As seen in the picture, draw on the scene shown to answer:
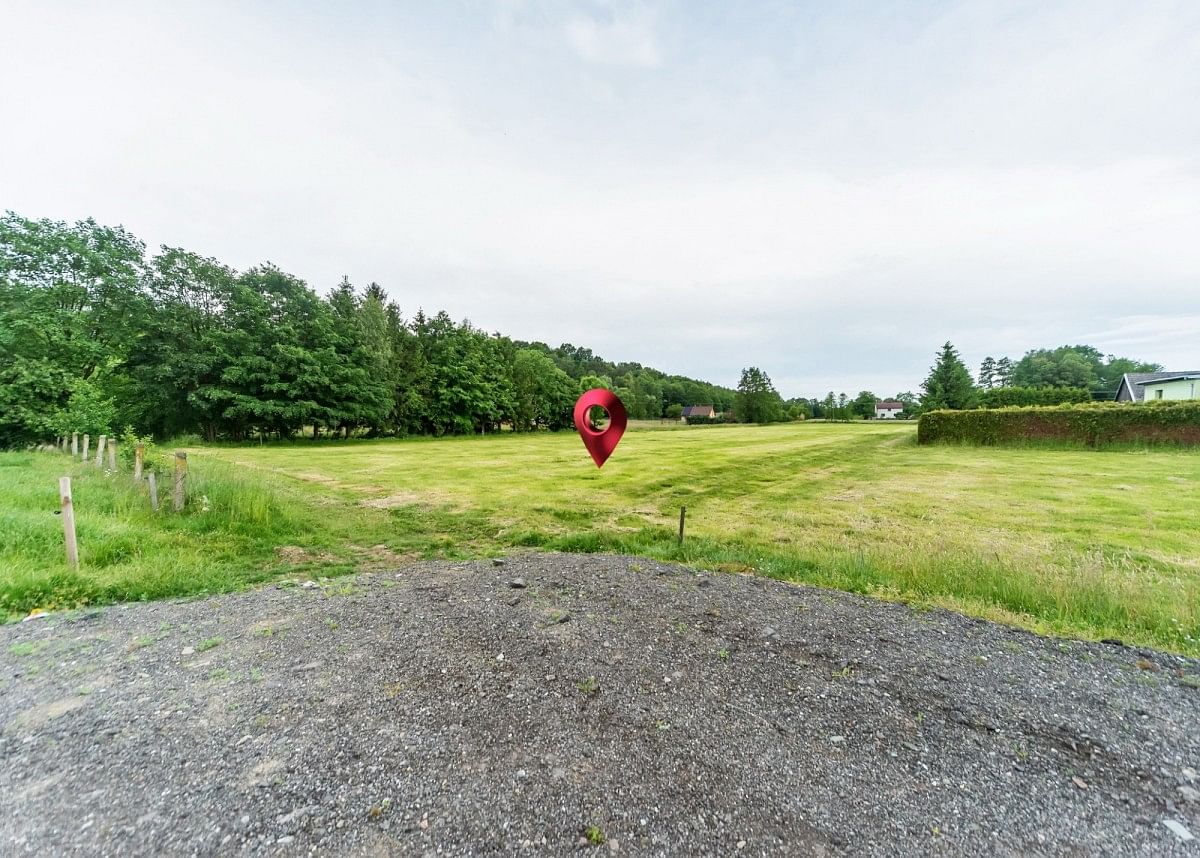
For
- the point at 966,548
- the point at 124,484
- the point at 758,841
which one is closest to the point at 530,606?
the point at 758,841

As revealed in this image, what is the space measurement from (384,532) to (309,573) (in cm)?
213

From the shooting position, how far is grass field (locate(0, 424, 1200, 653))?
15.2ft

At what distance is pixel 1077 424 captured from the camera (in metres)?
18.6

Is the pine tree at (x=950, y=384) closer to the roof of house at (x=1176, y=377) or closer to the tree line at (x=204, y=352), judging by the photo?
the roof of house at (x=1176, y=377)

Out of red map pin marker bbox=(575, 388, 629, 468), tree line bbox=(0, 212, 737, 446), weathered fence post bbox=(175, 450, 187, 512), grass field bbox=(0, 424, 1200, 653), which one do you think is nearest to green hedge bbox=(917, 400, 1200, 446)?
grass field bbox=(0, 424, 1200, 653)

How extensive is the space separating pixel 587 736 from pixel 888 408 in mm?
114107

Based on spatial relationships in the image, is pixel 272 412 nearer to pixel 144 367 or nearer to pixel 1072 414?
pixel 144 367

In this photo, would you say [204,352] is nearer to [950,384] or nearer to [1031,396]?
[950,384]

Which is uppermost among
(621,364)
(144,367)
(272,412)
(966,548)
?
(621,364)

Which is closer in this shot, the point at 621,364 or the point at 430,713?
the point at 430,713

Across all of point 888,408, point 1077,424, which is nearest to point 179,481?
point 1077,424

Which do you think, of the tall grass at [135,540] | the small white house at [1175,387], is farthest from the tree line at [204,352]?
the small white house at [1175,387]

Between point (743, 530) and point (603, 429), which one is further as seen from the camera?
point (743, 530)

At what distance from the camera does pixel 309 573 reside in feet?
18.5
